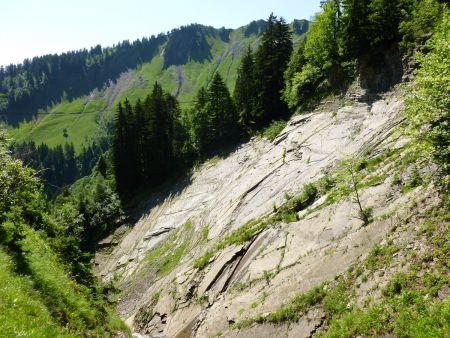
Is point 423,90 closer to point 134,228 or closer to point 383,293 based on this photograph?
point 383,293

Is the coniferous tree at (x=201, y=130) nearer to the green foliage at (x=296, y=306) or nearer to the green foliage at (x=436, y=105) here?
the green foliage at (x=296, y=306)

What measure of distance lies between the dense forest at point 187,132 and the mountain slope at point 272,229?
3559mm

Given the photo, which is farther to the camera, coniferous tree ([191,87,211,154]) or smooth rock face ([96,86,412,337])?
coniferous tree ([191,87,211,154])

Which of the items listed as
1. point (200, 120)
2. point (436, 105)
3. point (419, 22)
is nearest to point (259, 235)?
point (436, 105)

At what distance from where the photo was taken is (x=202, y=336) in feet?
72.2

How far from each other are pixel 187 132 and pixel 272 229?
45.5m

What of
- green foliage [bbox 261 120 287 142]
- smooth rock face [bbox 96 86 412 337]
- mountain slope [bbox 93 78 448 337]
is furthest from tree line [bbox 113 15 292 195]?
mountain slope [bbox 93 78 448 337]

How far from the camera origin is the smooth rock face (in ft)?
64.6

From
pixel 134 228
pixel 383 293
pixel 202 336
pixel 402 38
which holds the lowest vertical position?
pixel 134 228

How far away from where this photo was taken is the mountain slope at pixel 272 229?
63.9ft

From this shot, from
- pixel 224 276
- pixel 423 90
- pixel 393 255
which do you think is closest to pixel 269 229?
pixel 224 276

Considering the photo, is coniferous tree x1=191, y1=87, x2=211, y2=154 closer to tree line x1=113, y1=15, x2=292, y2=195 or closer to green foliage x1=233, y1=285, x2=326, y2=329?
tree line x1=113, y1=15, x2=292, y2=195

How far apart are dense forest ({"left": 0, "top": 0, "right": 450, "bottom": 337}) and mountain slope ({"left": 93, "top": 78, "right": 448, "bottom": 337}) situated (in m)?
3.56

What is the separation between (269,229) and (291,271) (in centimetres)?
614
